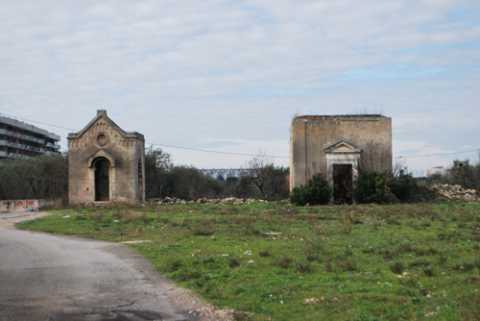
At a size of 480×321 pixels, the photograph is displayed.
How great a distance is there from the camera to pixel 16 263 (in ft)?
53.7

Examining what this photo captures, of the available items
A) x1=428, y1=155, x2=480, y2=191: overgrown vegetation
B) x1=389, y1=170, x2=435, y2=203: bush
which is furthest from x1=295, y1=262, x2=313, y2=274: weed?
x1=428, y1=155, x2=480, y2=191: overgrown vegetation

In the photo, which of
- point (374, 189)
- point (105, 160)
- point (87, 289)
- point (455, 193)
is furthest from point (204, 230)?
point (455, 193)

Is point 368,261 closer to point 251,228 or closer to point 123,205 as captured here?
point 251,228

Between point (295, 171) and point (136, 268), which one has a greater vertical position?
point (295, 171)

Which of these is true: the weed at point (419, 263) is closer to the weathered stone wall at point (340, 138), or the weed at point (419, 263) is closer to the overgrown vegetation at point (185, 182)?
the weathered stone wall at point (340, 138)

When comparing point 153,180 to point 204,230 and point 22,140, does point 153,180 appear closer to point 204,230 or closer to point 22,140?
point 204,230

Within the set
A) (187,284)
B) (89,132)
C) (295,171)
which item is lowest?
(187,284)

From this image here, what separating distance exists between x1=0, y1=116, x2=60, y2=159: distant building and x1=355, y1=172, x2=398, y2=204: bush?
7237 cm

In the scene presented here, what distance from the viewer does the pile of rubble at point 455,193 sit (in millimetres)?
47806

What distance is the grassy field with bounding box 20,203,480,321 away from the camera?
970 cm

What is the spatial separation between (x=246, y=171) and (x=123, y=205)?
1076 inches

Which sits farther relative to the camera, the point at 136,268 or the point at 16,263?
the point at 16,263

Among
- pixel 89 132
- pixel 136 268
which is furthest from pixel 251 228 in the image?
pixel 89 132

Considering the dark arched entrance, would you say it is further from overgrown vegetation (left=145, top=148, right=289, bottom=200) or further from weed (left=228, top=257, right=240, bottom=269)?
weed (left=228, top=257, right=240, bottom=269)
